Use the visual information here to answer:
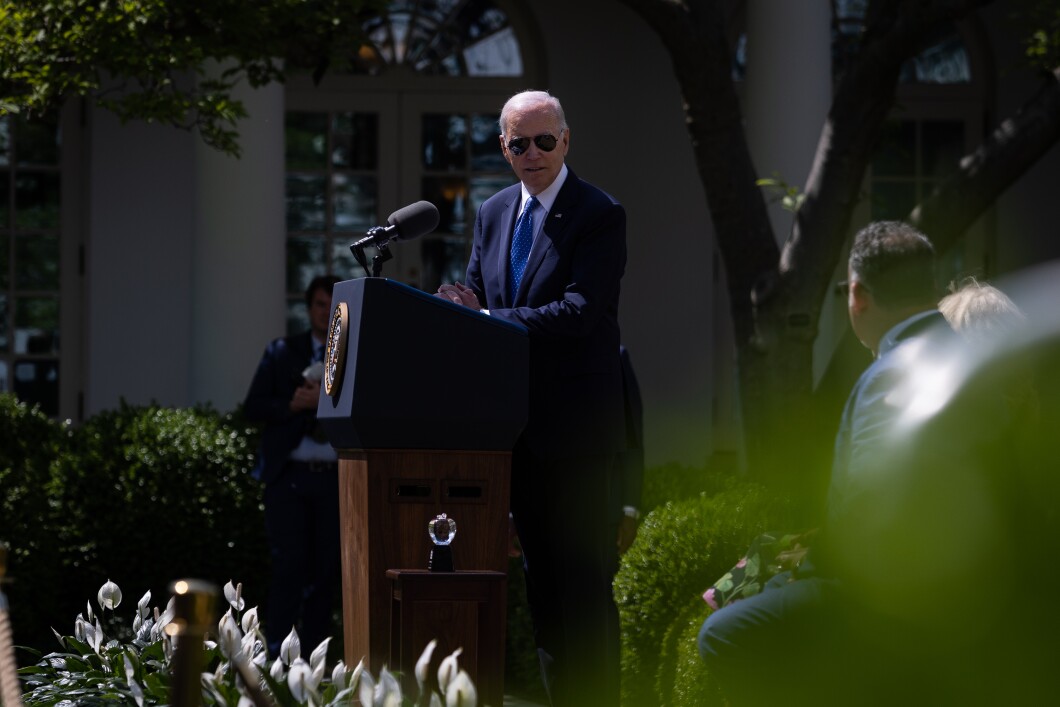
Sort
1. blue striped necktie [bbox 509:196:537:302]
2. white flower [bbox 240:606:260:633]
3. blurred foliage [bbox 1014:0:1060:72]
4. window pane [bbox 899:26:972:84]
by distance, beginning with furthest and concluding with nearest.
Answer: window pane [bbox 899:26:972:84] < blurred foliage [bbox 1014:0:1060:72] < blue striped necktie [bbox 509:196:537:302] < white flower [bbox 240:606:260:633]

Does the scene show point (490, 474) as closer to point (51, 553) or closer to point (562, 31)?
point (51, 553)

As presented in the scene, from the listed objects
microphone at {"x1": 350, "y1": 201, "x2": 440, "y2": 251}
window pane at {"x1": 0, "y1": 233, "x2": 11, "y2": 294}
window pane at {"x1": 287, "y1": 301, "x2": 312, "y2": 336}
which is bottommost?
microphone at {"x1": 350, "y1": 201, "x2": 440, "y2": 251}

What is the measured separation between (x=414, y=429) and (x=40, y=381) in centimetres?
998

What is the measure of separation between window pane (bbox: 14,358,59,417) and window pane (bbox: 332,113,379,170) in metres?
2.95

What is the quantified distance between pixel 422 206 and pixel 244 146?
284 inches

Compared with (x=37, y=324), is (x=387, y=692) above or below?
below

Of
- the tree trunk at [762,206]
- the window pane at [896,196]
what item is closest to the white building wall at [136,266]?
the tree trunk at [762,206]

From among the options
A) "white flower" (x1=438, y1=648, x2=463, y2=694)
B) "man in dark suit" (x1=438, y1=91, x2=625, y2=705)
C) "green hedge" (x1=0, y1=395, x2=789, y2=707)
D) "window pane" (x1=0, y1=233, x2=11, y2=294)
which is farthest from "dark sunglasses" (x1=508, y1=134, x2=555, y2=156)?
"window pane" (x1=0, y1=233, x2=11, y2=294)

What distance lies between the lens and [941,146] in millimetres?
14016

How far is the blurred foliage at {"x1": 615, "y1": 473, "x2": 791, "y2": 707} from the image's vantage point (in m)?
6.06

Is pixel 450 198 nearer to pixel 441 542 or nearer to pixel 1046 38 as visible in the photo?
pixel 1046 38

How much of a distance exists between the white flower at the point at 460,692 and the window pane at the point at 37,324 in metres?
10.8

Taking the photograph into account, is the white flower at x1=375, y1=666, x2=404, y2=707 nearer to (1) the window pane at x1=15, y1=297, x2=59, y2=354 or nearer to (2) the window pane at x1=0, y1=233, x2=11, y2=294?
(1) the window pane at x1=15, y1=297, x2=59, y2=354

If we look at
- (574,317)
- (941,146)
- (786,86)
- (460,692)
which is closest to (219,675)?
(460,692)
